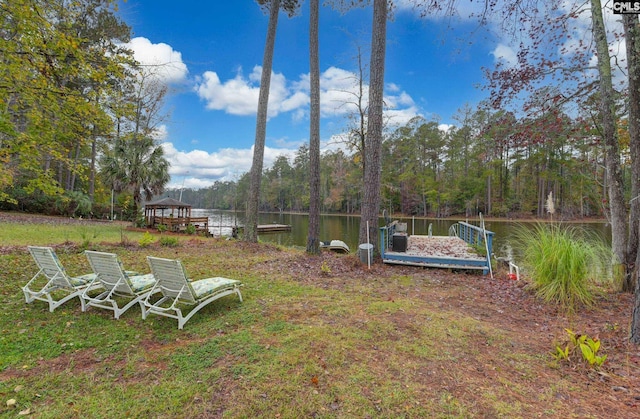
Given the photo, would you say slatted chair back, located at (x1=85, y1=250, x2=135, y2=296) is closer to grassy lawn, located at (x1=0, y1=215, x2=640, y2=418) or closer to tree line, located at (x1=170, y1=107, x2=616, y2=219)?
grassy lawn, located at (x1=0, y1=215, x2=640, y2=418)

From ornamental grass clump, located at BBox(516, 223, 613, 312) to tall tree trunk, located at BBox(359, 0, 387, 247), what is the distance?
Answer: 3.20 metres

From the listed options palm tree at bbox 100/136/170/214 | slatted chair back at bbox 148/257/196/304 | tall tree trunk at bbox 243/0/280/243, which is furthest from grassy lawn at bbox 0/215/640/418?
palm tree at bbox 100/136/170/214

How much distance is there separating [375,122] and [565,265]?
181 inches

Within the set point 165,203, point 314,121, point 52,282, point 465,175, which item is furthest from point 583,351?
point 465,175

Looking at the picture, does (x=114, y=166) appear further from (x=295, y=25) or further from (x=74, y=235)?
(x=295, y=25)

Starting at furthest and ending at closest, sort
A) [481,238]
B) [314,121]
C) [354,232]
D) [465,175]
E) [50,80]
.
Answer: [465,175], [354,232], [314,121], [481,238], [50,80]

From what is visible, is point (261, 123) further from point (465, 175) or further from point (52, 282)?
point (465, 175)

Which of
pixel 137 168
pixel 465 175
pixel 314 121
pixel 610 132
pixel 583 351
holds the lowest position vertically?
pixel 583 351

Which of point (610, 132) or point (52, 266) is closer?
point (52, 266)

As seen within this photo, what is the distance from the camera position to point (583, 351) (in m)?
2.58

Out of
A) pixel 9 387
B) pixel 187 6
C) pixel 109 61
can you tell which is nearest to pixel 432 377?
pixel 9 387

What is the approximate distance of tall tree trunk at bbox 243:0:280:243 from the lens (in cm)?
1016

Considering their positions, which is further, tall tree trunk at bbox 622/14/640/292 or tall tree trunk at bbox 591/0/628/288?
tall tree trunk at bbox 591/0/628/288

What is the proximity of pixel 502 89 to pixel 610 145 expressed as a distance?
6.54 ft
